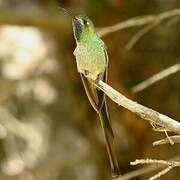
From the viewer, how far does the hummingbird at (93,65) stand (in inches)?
41.3

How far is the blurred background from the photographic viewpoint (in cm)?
269

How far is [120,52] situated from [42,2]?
0.67m

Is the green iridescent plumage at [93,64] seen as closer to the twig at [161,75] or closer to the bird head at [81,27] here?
the bird head at [81,27]

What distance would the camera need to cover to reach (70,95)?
3264mm

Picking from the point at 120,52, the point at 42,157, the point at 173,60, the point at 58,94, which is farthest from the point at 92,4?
the point at 42,157

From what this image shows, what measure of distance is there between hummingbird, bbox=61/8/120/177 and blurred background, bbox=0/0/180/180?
1.25 m

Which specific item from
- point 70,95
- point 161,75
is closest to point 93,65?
point 161,75

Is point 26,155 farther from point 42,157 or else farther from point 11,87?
point 11,87

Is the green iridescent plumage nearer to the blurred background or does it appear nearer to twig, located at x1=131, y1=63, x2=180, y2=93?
twig, located at x1=131, y1=63, x2=180, y2=93

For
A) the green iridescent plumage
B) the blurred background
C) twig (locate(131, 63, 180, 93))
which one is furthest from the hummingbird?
the blurred background

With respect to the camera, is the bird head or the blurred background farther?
the blurred background

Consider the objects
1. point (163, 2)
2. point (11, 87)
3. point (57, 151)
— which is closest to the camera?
point (163, 2)

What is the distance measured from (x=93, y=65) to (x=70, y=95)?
2.18 m

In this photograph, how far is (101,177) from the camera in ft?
9.75
